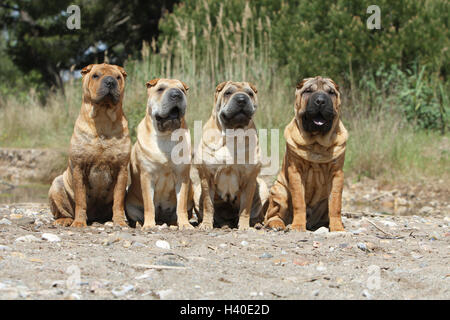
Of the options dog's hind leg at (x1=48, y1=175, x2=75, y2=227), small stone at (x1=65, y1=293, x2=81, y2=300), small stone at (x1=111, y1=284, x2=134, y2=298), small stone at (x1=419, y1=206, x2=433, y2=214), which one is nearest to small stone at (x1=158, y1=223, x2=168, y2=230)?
dog's hind leg at (x1=48, y1=175, x2=75, y2=227)

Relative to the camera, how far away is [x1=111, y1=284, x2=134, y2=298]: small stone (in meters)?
3.25

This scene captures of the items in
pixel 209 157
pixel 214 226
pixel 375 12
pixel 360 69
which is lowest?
pixel 214 226

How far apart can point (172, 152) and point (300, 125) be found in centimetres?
128

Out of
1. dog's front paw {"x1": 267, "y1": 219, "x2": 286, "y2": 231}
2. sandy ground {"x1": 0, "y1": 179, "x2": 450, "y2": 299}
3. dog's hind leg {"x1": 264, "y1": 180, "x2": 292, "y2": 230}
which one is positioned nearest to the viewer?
sandy ground {"x1": 0, "y1": 179, "x2": 450, "y2": 299}

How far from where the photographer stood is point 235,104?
17.4ft

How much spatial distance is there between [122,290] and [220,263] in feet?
3.19

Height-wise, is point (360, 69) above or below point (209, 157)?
above

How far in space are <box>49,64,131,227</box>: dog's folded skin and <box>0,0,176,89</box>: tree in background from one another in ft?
37.0

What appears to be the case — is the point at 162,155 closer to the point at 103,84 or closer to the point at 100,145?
the point at 100,145

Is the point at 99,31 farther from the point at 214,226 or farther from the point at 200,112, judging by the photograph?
the point at 214,226

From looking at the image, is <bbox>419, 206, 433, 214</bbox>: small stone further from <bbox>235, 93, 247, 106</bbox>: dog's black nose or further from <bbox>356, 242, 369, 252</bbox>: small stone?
<bbox>235, 93, 247, 106</bbox>: dog's black nose

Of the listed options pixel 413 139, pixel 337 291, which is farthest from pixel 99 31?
pixel 337 291

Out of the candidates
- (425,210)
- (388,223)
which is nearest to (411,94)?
(425,210)

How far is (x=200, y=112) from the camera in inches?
398
